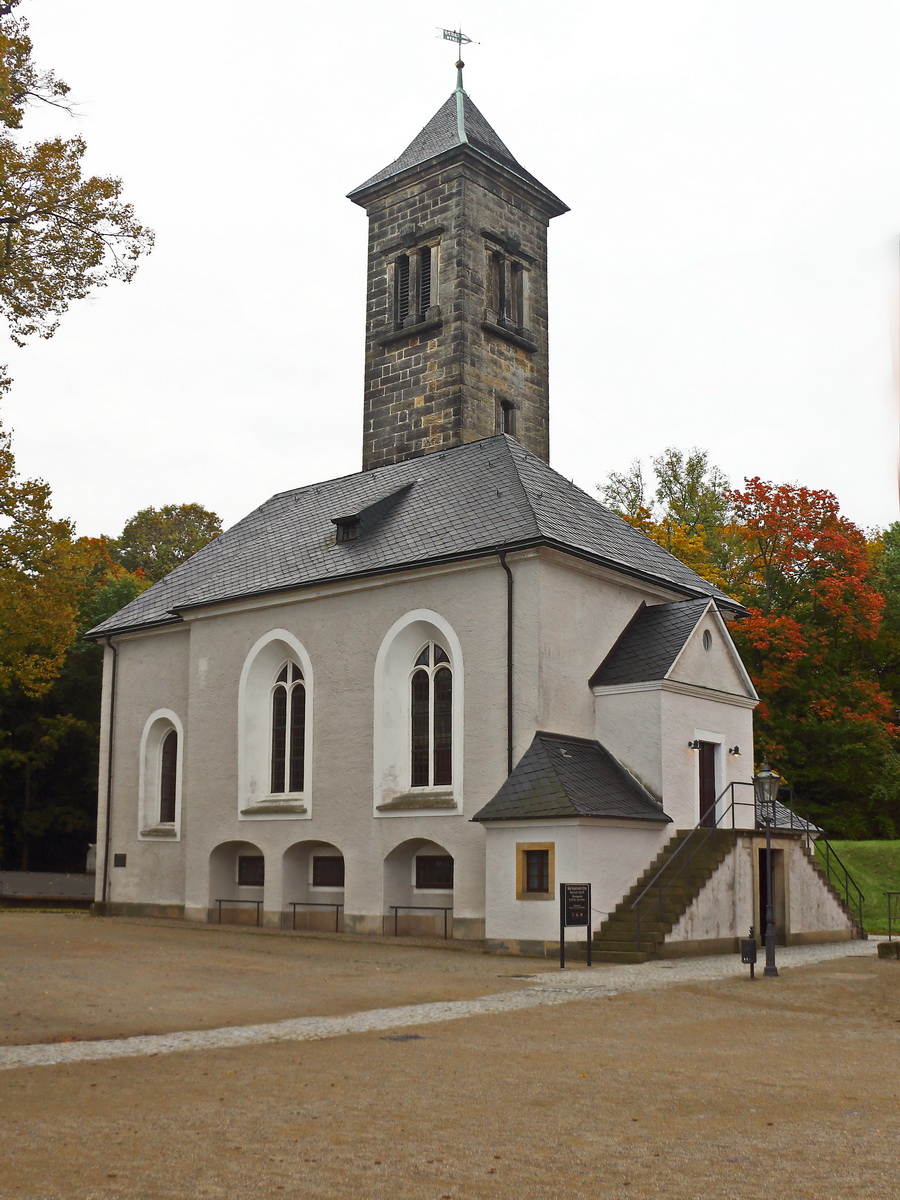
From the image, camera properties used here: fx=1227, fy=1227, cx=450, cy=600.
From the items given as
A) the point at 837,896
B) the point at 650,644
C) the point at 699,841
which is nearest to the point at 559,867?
the point at 699,841

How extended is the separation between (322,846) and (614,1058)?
1666cm

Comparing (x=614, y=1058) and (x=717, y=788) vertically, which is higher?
(x=717, y=788)

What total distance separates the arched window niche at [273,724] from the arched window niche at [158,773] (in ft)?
10.5

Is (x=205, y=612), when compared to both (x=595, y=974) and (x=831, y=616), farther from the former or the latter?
(x=831, y=616)

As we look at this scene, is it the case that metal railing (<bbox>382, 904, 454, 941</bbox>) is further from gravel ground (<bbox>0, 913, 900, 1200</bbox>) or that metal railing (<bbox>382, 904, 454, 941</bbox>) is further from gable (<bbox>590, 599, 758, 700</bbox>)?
gravel ground (<bbox>0, 913, 900, 1200</bbox>)

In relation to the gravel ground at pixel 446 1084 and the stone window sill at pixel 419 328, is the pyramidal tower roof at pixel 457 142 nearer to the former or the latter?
the stone window sill at pixel 419 328

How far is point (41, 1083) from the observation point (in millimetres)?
9453

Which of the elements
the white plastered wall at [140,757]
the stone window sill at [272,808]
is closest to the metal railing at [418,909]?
the stone window sill at [272,808]

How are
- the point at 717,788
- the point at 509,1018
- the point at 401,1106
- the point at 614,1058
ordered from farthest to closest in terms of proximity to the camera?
1. the point at 717,788
2. the point at 509,1018
3. the point at 614,1058
4. the point at 401,1106

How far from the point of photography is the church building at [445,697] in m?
22.5

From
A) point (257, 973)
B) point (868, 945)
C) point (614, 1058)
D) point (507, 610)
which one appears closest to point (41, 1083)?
point (614, 1058)

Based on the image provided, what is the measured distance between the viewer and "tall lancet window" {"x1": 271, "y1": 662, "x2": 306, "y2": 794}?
90.4 feet

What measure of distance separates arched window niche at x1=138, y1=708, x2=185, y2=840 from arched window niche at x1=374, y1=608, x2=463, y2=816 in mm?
7555

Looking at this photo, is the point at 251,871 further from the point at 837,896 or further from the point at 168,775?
the point at 837,896
